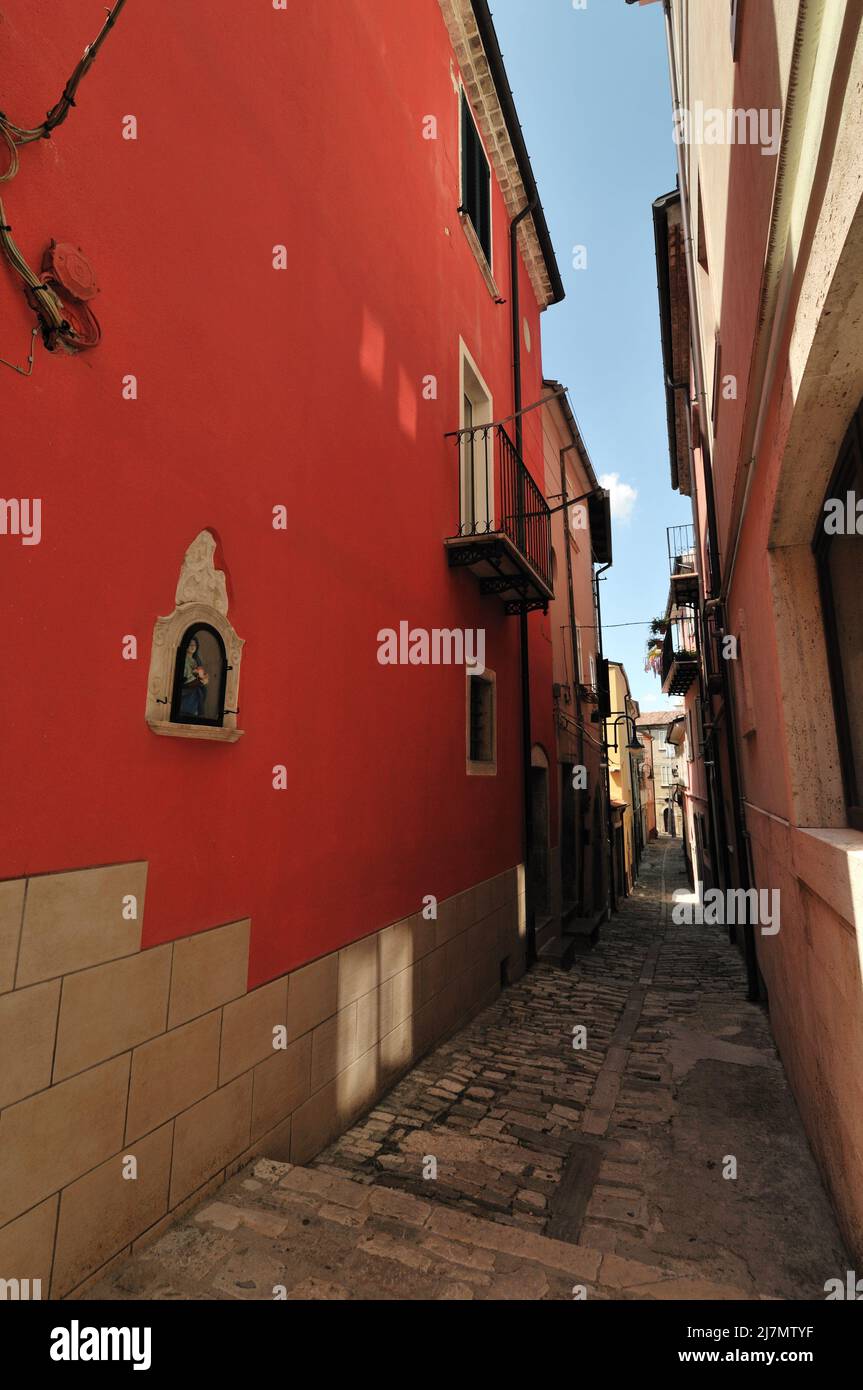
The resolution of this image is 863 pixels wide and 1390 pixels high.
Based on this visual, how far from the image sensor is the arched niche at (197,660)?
323 centimetres

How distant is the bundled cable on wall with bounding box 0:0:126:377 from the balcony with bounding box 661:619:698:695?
16.2 metres

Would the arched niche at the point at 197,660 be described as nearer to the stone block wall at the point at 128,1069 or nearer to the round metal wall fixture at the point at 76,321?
the stone block wall at the point at 128,1069

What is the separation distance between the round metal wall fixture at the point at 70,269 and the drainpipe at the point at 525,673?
6767 mm

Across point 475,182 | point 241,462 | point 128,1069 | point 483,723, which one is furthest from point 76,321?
point 475,182

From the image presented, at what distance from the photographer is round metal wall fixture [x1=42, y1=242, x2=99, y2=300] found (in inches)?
108

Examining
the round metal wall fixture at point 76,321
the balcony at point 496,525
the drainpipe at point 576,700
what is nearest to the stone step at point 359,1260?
the round metal wall fixture at point 76,321

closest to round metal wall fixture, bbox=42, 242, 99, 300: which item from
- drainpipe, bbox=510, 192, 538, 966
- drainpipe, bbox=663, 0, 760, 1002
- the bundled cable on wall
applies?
the bundled cable on wall

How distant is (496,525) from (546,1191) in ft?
23.5

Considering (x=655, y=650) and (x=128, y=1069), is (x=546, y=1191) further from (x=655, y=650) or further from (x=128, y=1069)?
(x=655, y=650)

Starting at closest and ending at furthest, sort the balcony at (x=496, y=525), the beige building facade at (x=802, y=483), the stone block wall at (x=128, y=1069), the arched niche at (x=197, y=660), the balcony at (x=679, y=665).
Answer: the beige building facade at (x=802, y=483) → the stone block wall at (x=128, y=1069) → the arched niche at (x=197, y=660) → the balcony at (x=496, y=525) → the balcony at (x=679, y=665)

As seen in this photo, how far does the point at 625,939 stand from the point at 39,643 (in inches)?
529

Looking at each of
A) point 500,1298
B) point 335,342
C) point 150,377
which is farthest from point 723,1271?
point 335,342

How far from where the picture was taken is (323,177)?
5156 millimetres

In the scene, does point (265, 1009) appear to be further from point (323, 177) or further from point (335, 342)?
point (323, 177)
